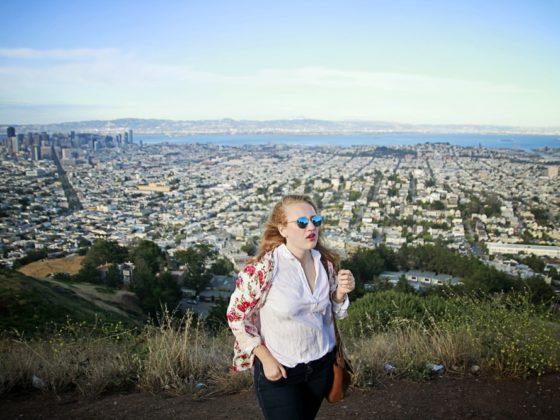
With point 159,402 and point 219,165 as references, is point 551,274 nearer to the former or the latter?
point 159,402

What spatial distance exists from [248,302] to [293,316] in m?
0.17

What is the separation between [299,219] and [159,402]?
1778 millimetres

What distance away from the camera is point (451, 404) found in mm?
2867

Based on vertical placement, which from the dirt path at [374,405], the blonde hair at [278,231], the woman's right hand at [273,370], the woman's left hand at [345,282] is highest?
the blonde hair at [278,231]

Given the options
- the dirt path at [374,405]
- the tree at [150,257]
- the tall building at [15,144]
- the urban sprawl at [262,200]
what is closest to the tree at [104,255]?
the tree at [150,257]

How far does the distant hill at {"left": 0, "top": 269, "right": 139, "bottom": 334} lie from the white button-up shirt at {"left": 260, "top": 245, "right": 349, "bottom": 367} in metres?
5.71

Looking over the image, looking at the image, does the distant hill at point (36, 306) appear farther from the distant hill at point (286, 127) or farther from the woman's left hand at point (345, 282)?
the distant hill at point (286, 127)

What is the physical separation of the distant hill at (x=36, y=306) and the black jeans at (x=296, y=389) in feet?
18.7

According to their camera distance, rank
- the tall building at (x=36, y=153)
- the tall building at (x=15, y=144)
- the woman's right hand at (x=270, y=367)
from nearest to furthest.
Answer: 1. the woman's right hand at (x=270, y=367)
2. the tall building at (x=36, y=153)
3. the tall building at (x=15, y=144)

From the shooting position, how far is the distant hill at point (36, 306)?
24.3 ft

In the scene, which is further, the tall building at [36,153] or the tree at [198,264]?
the tall building at [36,153]

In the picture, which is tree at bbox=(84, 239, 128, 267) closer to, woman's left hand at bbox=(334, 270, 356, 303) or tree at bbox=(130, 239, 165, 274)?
tree at bbox=(130, 239, 165, 274)

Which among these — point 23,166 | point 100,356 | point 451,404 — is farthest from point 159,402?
point 23,166

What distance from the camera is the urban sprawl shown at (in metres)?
20.3
